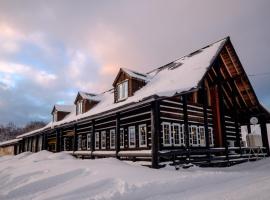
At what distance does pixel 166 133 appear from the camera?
1778 centimetres

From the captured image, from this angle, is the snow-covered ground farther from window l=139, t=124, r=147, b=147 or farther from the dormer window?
the dormer window

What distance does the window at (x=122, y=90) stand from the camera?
20859mm

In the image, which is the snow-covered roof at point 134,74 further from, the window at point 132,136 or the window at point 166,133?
the window at point 166,133

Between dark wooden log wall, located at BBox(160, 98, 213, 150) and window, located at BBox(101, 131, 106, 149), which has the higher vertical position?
dark wooden log wall, located at BBox(160, 98, 213, 150)

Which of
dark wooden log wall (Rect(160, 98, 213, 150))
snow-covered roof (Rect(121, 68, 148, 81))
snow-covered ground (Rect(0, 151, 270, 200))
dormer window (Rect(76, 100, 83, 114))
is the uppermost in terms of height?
snow-covered roof (Rect(121, 68, 148, 81))

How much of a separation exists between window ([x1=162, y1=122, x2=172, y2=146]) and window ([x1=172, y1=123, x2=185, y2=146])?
434 mm

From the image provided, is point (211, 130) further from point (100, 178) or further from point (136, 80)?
point (100, 178)

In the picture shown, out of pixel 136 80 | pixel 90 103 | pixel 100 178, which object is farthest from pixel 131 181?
pixel 90 103

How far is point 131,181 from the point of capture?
891cm

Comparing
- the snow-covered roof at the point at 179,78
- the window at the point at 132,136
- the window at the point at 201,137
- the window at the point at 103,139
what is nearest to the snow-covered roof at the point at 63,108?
the window at the point at 103,139

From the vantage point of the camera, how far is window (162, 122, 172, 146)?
17578mm

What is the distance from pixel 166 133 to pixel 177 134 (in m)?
1.11

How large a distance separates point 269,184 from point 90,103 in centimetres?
2115

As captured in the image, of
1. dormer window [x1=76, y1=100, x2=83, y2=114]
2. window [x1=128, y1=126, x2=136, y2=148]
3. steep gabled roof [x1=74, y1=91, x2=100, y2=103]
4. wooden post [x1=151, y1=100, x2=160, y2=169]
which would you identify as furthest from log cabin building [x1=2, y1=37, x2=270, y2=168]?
steep gabled roof [x1=74, y1=91, x2=100, y2=103]
